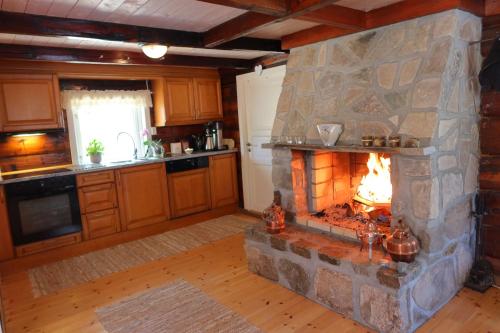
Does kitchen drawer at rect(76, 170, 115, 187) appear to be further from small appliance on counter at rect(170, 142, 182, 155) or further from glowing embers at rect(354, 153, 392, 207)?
glowing embers at rect(354, 153, 392, 207)

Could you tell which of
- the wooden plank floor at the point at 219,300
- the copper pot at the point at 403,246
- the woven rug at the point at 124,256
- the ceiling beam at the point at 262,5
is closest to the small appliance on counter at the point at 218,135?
the woven rug at the point at 124,256

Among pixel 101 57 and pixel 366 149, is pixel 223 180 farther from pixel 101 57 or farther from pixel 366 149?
pixel 366 149

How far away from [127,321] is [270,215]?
1357 mm

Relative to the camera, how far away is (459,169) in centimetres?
247

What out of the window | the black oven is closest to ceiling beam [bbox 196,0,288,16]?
the black oven

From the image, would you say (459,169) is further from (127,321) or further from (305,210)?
(127,321)

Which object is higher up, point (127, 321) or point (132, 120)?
point (132, 120)

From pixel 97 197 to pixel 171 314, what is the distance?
76.7 inches

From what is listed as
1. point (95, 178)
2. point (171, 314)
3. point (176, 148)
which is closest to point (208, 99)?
point (176, 148)

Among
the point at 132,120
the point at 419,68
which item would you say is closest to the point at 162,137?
the point at 132,120

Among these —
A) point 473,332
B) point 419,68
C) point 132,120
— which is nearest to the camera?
point 473,332

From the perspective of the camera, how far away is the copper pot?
217 cm

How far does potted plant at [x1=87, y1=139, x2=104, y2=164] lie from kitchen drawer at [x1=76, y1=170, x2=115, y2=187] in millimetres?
369

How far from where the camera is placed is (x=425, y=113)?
2.25 metres
